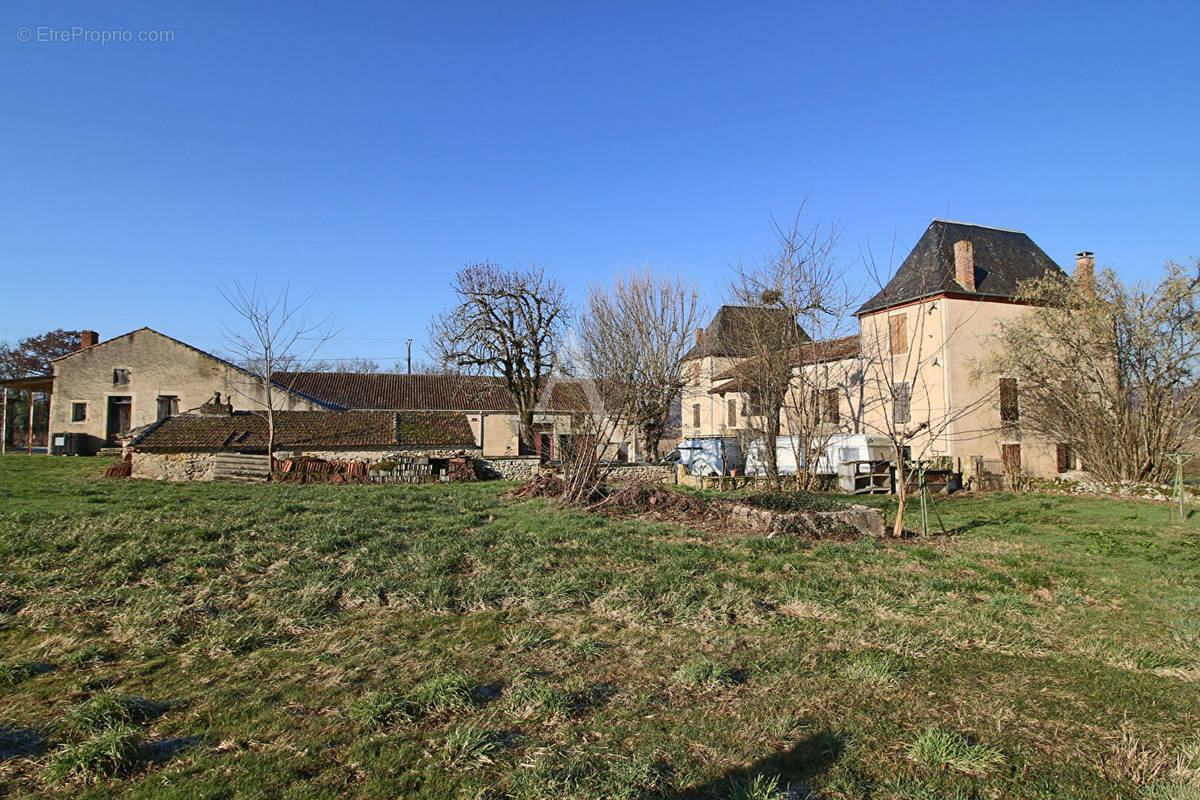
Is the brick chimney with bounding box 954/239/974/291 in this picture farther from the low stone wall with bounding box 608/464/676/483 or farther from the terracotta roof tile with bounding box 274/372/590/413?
the terracotta roof tile with bounding box 274/372/590/413

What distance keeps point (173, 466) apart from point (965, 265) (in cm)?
2789

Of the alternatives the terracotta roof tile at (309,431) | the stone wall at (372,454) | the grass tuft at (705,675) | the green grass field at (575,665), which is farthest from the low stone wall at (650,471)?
the grass tuft at (705,675)

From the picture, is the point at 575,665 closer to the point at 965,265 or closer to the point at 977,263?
the point at 965,265

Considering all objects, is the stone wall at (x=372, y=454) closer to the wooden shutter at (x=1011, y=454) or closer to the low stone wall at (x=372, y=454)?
the low stone wall at (x=372, y=454)

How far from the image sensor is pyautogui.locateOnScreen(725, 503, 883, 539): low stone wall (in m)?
9.51

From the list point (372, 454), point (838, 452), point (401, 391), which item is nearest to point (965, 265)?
point (838, 452)

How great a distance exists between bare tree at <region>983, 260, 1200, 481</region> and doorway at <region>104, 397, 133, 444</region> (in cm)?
3734

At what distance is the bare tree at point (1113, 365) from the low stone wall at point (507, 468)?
1690 centimetres

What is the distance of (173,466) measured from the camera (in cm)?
1959

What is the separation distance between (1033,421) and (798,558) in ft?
67.3

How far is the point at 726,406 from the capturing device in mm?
34562

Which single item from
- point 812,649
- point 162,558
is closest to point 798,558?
point 812,649

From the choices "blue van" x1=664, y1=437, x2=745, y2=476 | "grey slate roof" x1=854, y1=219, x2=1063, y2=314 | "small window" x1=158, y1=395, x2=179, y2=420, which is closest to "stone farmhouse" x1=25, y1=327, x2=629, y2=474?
"small window" x1=158, y1=395, x2=179, y2=420

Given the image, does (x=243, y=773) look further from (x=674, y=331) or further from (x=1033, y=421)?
(x=1033, y=421)
